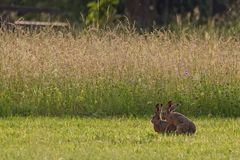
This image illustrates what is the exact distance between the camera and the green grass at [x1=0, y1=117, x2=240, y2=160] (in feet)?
30.2

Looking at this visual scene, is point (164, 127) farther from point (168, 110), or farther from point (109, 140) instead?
point (109, 140)

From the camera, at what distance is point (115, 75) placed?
13422 mm

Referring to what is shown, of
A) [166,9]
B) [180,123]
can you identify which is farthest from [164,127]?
[166,9]

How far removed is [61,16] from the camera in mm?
29094

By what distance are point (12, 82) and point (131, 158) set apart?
475 centimetres

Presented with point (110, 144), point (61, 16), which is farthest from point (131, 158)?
point (61, 16)

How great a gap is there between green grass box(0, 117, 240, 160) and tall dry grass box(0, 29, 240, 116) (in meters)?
0.63

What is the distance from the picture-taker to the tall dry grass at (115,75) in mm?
12992

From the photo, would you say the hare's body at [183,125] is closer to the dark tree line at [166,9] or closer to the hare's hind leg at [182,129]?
the hare's hind leg at [182,129]

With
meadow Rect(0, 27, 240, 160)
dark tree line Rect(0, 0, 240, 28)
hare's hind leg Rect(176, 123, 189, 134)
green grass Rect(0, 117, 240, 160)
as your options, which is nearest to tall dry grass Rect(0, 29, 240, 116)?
meadow Rect(0, 27, 240, 160)

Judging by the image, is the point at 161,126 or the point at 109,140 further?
the point at 161,126

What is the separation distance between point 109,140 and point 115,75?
10.8 feet

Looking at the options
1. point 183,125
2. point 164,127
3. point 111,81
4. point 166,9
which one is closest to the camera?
point 183,125

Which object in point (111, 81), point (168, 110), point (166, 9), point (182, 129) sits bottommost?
point (182, 129)
